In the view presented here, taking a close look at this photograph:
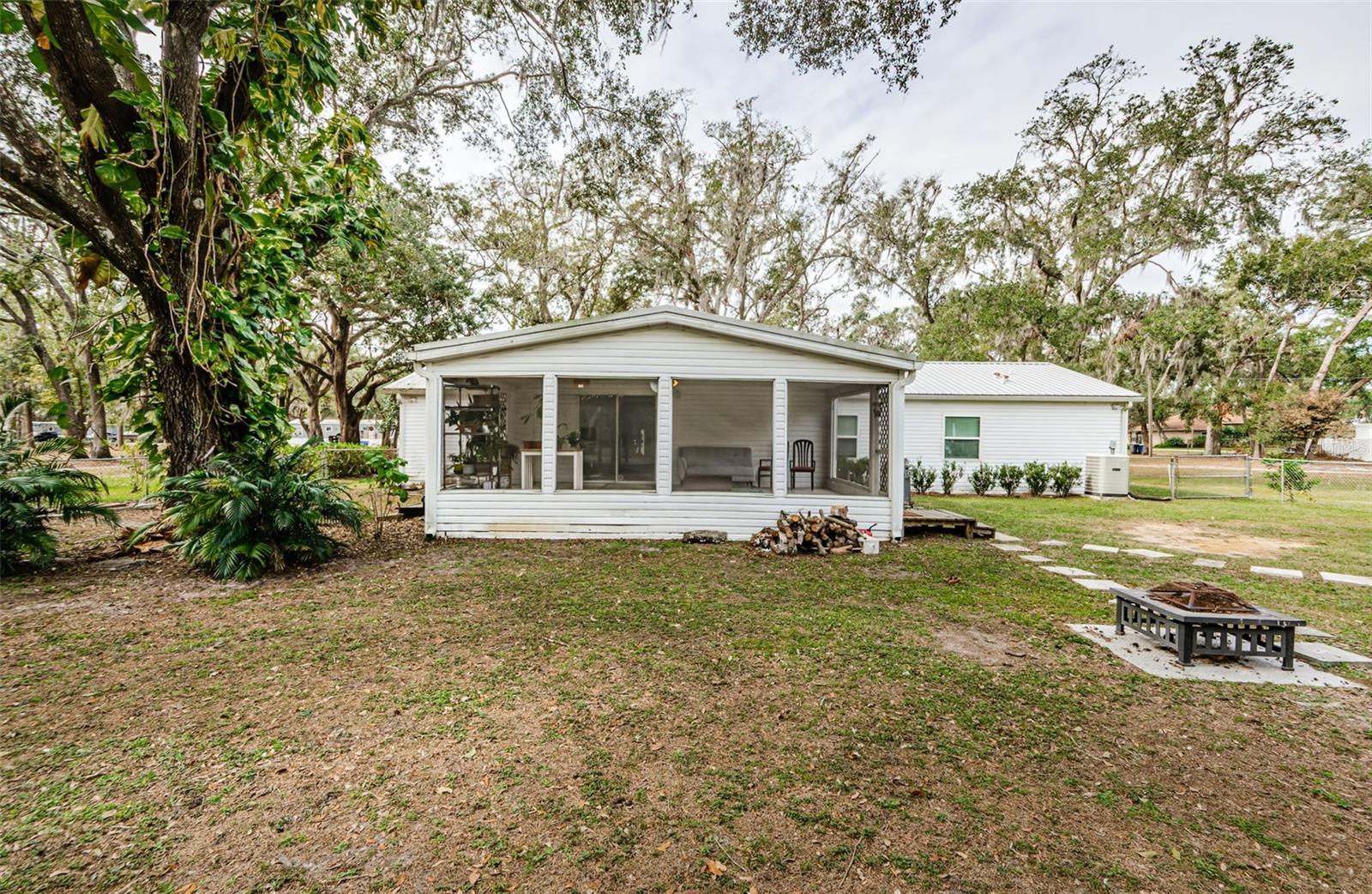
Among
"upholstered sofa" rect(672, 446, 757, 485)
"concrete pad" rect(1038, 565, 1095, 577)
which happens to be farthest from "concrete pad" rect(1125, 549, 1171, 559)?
"upholstered sofa" rect(672, 446, 757, 485)

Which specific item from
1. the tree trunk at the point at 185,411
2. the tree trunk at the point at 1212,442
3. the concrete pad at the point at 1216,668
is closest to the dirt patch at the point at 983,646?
the concrete pad at the point at 1216,668

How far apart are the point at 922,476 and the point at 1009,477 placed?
2.12 m

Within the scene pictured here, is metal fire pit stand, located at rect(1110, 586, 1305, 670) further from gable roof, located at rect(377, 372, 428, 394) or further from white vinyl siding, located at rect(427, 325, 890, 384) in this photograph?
gable roof, located at rect(377, 372, 428, 394)

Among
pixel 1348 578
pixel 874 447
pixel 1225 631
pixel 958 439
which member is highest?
pixel 958 439

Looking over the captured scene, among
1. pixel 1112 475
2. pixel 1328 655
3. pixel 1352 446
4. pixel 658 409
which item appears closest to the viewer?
pixel 1328 655

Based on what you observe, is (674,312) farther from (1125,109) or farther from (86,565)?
(1125,109)

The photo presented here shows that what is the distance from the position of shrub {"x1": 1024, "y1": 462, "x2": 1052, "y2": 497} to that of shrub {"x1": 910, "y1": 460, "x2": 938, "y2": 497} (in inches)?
82.4

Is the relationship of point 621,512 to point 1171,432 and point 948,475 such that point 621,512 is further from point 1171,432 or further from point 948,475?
point 1171,432

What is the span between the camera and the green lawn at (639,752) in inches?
75.7

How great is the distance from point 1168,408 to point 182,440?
38.6 metres

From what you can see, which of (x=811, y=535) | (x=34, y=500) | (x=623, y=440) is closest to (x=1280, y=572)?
(x=811, y=535)

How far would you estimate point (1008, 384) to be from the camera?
1373 cm

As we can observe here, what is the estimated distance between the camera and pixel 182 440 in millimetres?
5910

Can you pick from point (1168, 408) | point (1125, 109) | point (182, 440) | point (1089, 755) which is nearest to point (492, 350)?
point (182, 440)
